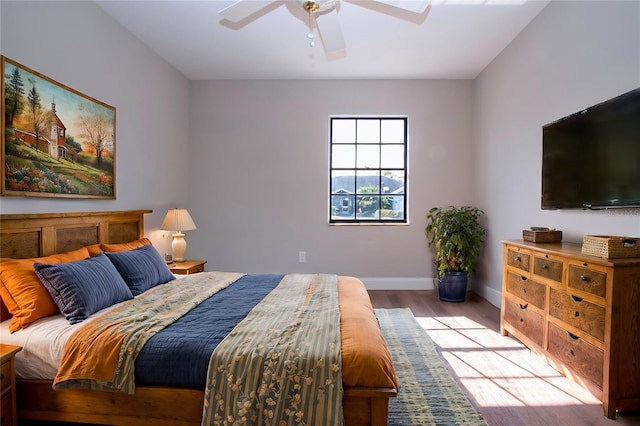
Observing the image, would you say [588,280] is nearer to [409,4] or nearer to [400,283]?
[409,4]

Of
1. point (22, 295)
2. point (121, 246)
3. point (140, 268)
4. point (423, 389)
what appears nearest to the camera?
point (22, 295)

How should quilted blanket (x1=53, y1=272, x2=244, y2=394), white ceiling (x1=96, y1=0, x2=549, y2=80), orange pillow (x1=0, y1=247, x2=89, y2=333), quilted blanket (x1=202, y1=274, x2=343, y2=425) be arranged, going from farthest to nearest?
1. white ceiling (x1=96, y1=0, x2=549, y2=80)
2. orange pillow (x1=0, y1=247, x2=89, y2=333)
3. quilted blanket (x1=53, y1=272, x2=244, y2=394)
4. quilted blanket (x1=202, y1=274, x2=343, y2=425)

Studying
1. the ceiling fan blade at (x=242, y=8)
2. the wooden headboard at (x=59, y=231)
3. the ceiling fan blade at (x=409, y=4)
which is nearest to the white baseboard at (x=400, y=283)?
the wooden headboard at (x=59, y=231)

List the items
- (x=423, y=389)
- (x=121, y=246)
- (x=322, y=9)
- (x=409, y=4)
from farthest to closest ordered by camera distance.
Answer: (x=121, y=246)
(x=409, y=4)
(x=322, y=9)
(x=423, y=389)

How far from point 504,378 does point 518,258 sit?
36.6 inches

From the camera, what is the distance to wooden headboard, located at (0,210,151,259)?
2020 mm

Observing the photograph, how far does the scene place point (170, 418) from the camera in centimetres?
150

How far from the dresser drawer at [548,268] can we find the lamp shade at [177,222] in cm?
316

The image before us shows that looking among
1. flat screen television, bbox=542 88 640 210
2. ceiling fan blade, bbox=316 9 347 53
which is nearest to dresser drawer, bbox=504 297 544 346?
flat screen television, bbox=542 88 640 210

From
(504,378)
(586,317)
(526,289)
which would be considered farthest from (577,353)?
(526,289)

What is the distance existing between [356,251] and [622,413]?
2.94 meters

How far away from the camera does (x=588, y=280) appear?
A: 6.31ft

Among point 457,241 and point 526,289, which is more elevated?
point 457,241

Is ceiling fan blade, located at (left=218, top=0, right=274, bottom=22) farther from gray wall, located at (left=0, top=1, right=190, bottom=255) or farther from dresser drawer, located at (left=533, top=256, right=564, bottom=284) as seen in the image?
dresser drawer, located at (left=533, top=256, right=564, bottom=284)
